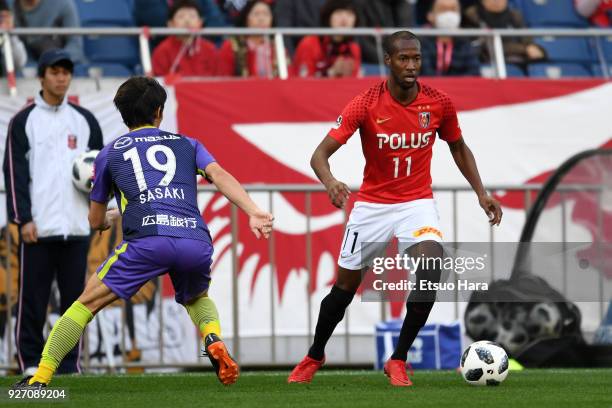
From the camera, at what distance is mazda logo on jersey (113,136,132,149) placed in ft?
26.2

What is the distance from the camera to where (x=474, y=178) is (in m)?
9.12

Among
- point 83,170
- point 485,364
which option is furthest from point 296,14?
point 485,364

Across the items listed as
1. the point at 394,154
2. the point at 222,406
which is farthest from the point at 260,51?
the point at 222,406

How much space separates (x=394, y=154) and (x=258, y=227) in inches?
78.3

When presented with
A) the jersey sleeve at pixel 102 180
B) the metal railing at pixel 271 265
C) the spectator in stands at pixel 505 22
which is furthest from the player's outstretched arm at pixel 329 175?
the spectator in stands at pixel 505 22

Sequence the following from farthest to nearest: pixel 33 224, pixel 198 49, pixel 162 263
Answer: pixel 198 49
pixel 33 224
pixel 162 263

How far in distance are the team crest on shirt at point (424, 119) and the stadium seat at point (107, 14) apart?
270 inches

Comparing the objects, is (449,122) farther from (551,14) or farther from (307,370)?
(551,14)

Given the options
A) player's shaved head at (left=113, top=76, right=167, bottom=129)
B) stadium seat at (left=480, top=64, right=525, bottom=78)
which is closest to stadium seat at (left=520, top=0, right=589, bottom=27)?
stadium seat at (left=480, top=64, right=525, bottom=78)

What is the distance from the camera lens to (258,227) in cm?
713

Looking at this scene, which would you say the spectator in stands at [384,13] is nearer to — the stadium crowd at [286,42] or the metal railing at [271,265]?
the stadium crowd at [286,42]

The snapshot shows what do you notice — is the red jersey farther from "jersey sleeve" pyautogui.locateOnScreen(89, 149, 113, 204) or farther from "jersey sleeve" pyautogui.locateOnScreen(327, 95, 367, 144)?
"jersey sleeve" pyautogui.locateOnScreen(89, 149, 113, 204)

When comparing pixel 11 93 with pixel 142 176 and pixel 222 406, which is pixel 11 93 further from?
pixel 222 406

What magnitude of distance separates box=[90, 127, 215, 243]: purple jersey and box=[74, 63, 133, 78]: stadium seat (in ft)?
19.8
